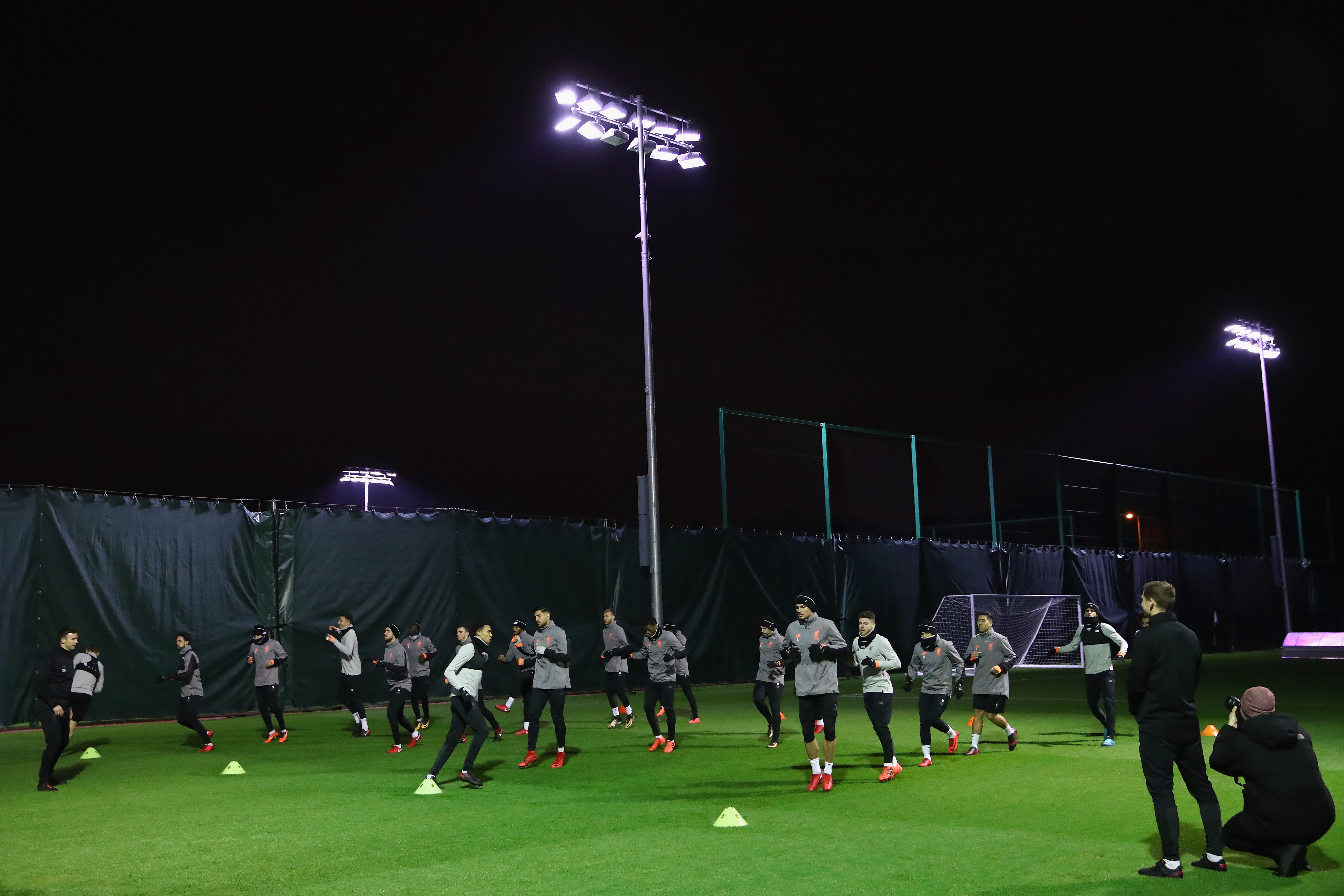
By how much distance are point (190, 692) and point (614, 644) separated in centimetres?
663

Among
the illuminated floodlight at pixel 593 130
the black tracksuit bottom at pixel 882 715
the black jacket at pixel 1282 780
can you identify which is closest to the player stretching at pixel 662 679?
the black tracksuit bottom at pixel 882 715

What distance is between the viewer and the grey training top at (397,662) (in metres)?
16.8

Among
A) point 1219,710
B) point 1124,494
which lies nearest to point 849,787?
point 1219,710

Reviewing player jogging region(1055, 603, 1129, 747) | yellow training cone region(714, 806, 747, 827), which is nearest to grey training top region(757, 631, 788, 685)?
player jogging region(1055, 603, 1129, 747)

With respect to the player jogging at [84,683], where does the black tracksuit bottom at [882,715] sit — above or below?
below

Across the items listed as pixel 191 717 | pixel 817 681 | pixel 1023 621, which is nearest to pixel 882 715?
pixel 817 681

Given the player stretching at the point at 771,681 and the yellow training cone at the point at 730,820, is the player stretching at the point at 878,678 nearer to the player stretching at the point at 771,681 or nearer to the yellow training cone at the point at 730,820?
the player stretching at the point at 771,681

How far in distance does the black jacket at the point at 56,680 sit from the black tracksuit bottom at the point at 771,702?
8879mm

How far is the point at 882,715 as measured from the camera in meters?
13.2

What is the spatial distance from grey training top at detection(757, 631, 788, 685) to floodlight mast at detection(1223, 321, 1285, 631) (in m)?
30.1

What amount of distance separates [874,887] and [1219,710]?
588 inches

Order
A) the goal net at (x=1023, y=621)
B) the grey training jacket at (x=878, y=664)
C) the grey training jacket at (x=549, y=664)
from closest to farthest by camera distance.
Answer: the grey training jacket at (x=878, y=664)
the grey training jacket at (x=549, y=664)
the goal net at (x=1023, y=621)

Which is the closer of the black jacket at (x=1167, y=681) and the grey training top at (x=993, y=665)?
the black jacket at (x=1167, y=681)

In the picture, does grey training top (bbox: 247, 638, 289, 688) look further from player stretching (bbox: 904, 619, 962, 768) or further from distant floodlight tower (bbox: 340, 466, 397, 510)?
distant floodlight tower (bbox: 340, 466, 397, 510)
